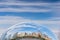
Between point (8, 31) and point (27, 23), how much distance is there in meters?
0.13

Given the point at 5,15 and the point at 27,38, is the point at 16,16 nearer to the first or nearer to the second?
the point at 5,15

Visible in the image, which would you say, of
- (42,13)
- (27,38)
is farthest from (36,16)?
(27,38)

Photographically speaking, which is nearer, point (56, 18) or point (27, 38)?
point (27, 38)

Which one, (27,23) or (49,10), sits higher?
(49,10)

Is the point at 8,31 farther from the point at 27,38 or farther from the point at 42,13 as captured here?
the point at 42,13

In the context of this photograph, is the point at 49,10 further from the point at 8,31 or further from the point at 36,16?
the point at 8,31

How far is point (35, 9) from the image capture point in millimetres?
1260

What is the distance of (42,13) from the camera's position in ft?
4.15

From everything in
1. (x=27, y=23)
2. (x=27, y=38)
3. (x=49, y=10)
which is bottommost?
(x=27, y=38)

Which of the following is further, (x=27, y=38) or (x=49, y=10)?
(x=49, y=10)

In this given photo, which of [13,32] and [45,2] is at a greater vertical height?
[45,2]

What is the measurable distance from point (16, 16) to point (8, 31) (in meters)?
0.12

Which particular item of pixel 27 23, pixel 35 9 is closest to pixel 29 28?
pixel 27 23

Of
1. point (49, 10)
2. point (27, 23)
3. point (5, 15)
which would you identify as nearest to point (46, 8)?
point (49, 10)
